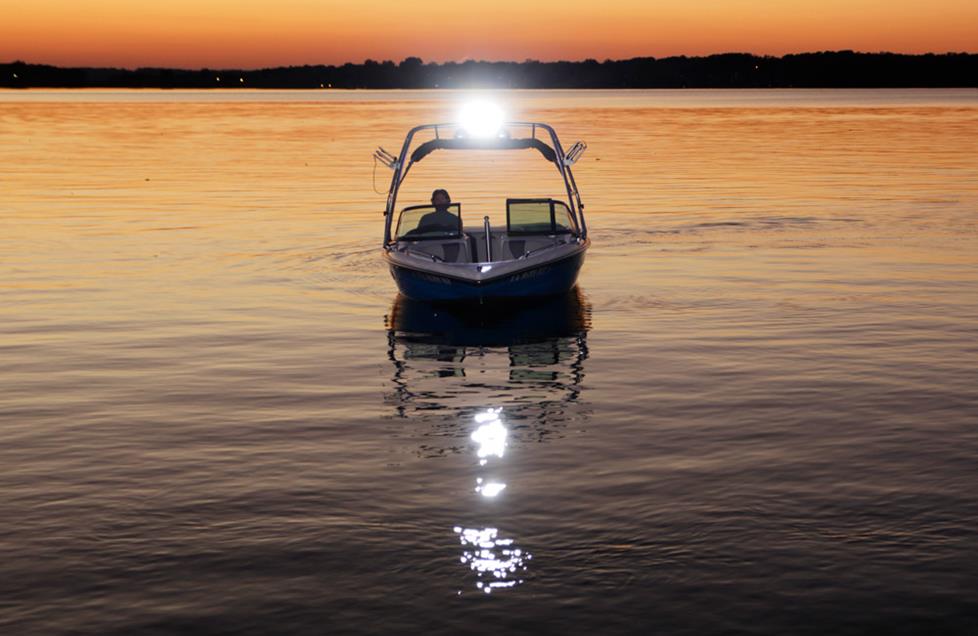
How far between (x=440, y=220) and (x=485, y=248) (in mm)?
1321

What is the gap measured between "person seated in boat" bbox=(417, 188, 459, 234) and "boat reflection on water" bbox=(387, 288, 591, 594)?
1396mm

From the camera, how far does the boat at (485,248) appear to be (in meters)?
22.0

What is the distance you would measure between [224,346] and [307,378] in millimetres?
2910

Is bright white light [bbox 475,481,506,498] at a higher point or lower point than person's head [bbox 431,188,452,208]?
lower

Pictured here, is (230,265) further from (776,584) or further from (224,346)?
(776,584)

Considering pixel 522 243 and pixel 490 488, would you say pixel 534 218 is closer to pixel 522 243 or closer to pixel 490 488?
pixel 522 243

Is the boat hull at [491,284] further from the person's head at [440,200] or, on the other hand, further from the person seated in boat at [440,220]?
the person's head at [440,200]

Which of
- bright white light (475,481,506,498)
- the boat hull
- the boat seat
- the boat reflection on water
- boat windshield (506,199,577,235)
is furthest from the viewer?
the boat seat

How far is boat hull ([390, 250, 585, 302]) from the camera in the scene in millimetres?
21922

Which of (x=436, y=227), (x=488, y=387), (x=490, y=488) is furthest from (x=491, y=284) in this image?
(x=490, y=488)

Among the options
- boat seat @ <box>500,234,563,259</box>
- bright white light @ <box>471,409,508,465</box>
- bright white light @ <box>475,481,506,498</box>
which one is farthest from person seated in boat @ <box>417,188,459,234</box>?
bright white light @ <box>475,481,506,498</box>

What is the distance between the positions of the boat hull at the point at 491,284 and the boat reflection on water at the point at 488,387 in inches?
19.0

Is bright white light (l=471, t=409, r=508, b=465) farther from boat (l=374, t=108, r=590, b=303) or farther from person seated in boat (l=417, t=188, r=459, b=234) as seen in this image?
person seated in boat (l=417, t=188, r=459, b=234)

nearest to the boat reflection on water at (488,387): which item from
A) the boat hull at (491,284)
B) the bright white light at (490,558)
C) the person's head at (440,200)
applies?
the bright white light at (490,558)
